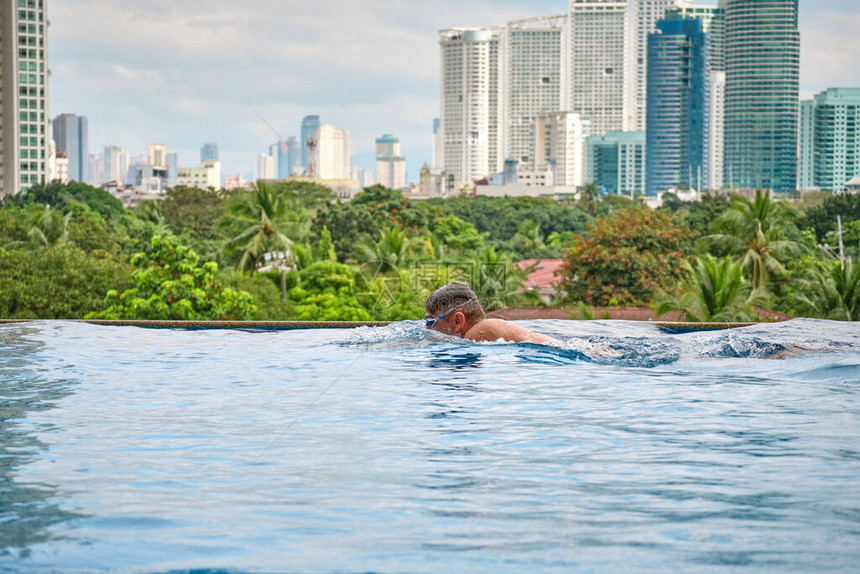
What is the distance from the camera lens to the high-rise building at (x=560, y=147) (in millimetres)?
158500

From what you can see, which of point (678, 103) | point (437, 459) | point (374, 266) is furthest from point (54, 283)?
point (678, 103)

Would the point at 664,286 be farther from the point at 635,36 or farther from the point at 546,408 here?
the point at 635,36

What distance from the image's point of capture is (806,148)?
4811 inches

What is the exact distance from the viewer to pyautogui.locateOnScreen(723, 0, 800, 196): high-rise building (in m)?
128

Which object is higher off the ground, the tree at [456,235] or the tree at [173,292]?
the tree at [456,235]

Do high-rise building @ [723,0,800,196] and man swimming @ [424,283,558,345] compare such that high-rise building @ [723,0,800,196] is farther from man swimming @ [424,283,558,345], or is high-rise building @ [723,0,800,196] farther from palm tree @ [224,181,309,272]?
man swimming @ [424,283,558,345]

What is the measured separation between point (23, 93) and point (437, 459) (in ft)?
343

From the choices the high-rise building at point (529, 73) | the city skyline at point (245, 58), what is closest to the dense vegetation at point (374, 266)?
the city skyline at point (245, 58)

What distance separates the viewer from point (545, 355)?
816 cm

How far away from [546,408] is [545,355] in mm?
2117

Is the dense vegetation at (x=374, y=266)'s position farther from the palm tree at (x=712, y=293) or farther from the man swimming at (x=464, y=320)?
the man swimming at (x=464, y=320)

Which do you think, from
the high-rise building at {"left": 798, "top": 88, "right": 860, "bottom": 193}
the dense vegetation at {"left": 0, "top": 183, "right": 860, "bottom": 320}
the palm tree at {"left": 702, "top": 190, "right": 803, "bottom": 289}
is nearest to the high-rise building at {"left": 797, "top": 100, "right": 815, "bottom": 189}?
the high-rise building at {"left": 798, "top": 88, "right": 860, "bottom": 193}

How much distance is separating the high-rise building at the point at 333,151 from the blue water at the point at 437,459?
557ft

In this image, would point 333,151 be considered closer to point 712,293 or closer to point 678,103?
point 678,103
